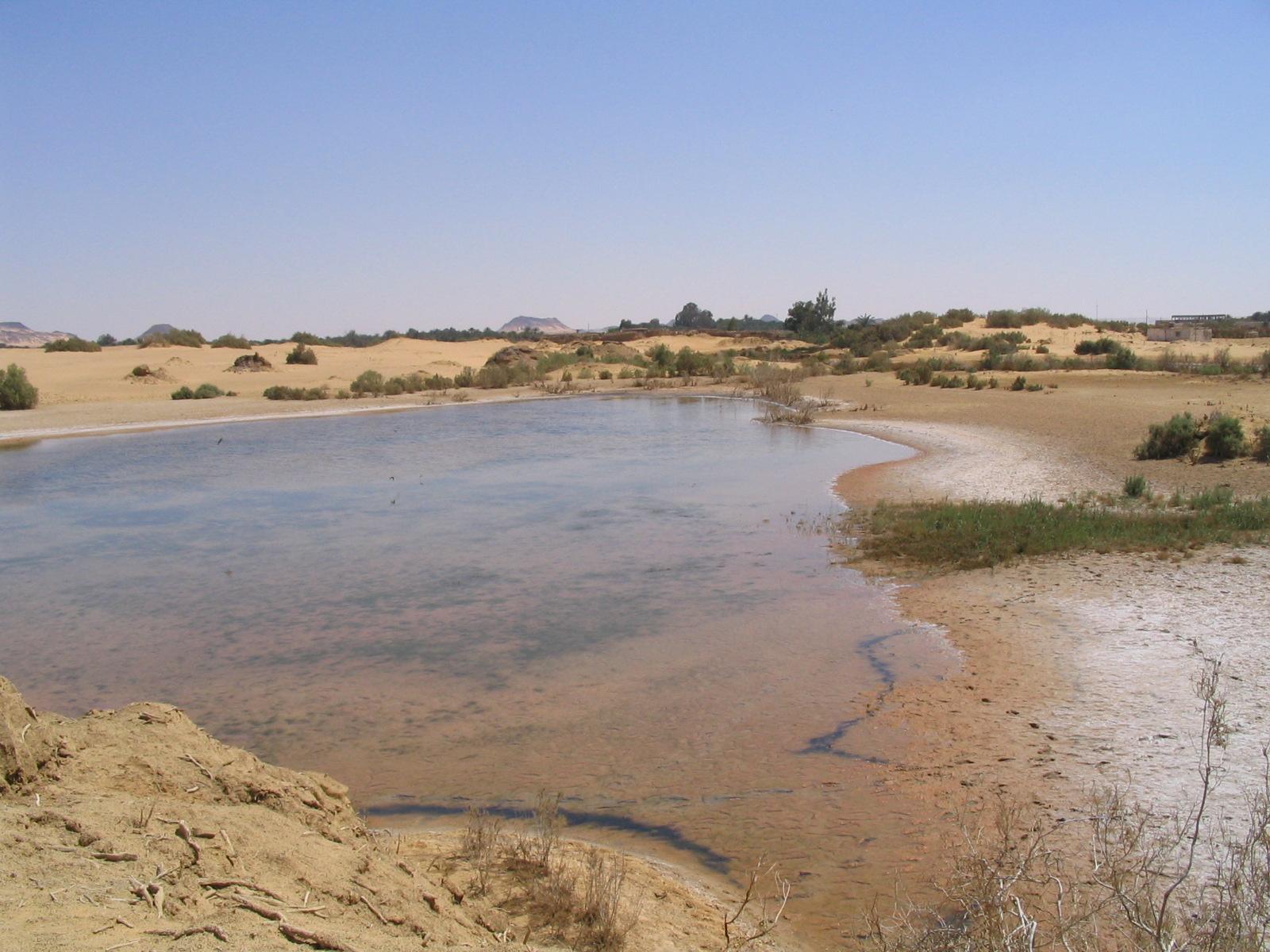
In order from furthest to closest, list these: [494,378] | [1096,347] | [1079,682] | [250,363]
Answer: [250,363]
[1096,347]
[494,378]
[1079,682]

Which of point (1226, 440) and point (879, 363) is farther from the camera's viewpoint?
point (879, 363)

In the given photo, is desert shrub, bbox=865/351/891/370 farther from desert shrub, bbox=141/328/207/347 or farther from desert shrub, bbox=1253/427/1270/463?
desert shrub, bbox=141/328/207/347

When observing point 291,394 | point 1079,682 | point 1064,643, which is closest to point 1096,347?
point 291,394

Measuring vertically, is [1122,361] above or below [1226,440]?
above

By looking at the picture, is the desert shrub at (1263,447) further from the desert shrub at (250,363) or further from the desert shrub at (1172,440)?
the desert shrub at (250,363)

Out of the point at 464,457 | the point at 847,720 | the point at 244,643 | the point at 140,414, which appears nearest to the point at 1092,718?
the point at 847,720

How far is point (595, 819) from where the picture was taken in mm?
4883

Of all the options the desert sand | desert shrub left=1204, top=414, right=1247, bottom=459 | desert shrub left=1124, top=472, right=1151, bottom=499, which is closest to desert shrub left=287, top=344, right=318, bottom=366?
the desert sand

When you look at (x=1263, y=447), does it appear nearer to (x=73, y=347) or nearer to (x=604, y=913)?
(x=604, y=913)

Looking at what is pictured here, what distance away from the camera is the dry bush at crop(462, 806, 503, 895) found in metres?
4.05

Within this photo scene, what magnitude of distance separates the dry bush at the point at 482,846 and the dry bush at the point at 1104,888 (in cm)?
161

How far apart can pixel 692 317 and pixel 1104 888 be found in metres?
99.9

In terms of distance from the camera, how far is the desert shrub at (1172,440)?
1377 centimetres

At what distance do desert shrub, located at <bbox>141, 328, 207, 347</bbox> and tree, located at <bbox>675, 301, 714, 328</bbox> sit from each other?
189ft
